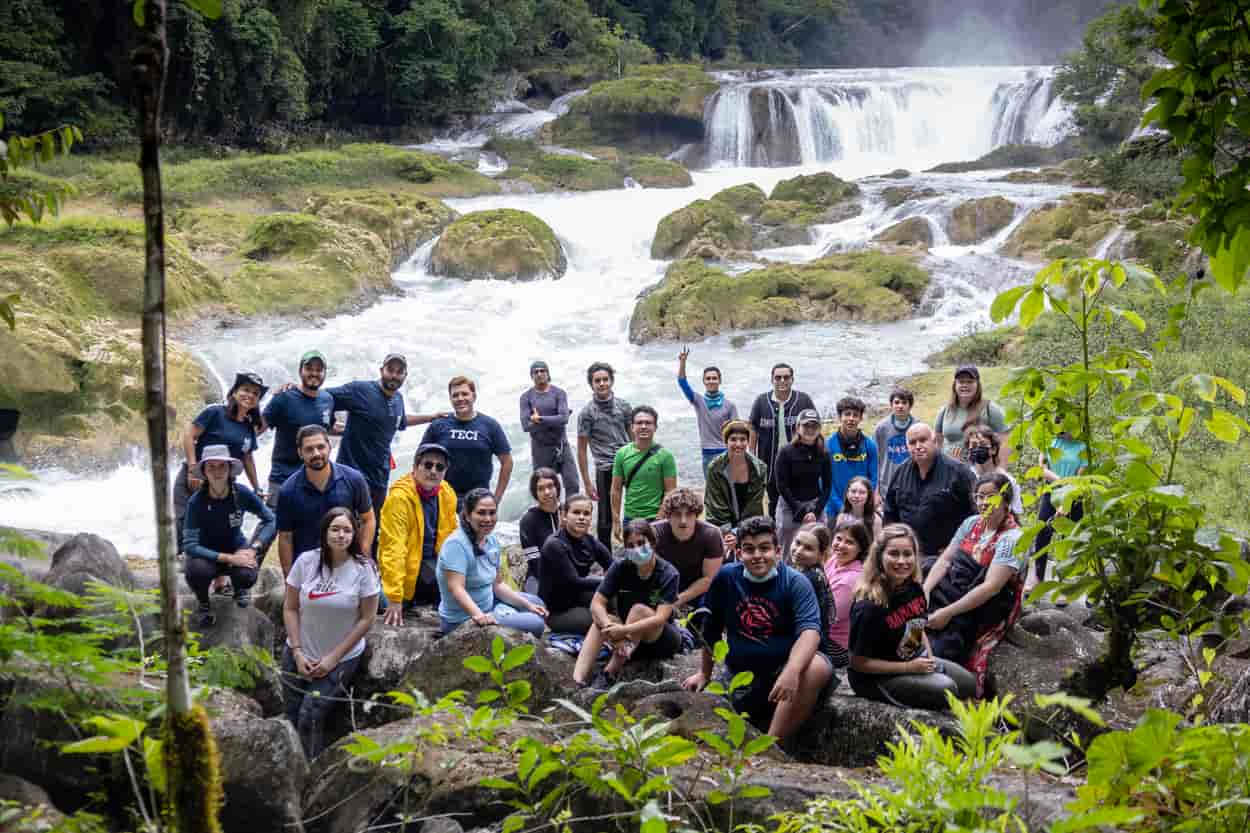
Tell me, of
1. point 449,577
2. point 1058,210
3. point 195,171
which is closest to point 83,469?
point 449,577

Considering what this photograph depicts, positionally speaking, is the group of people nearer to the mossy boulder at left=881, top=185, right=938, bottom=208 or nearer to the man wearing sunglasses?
the man wearing sunglasses

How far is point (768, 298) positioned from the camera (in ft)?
57.5

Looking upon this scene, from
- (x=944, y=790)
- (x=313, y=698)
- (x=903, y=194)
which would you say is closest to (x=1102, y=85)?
(x=903, y=194)

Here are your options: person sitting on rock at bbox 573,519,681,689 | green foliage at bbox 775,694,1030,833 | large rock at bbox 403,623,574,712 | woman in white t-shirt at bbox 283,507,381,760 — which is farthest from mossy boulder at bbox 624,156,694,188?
green foliage at bbox 775,694,1030,833

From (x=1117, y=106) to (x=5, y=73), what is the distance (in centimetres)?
2664

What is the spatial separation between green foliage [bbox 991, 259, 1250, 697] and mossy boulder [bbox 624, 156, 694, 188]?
28.6 meters

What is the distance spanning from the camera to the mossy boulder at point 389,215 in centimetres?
2070

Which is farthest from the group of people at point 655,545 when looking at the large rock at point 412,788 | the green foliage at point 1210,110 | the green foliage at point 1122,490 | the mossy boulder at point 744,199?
the mossy boulder at point 744,199

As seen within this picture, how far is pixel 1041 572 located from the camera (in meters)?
7.06

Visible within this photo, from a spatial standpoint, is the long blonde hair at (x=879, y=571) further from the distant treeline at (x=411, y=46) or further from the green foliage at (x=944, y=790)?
the distant treeline at (x=411, y=46)

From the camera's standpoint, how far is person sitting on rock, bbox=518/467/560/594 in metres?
6.16

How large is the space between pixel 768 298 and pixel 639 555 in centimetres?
1297

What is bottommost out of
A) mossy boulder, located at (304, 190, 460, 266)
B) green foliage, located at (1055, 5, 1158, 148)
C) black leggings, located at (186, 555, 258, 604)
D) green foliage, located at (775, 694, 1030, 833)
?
black leggings, located at (186, 555, 258, 604)

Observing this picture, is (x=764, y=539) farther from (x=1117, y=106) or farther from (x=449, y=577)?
(x=1117, y=106)
